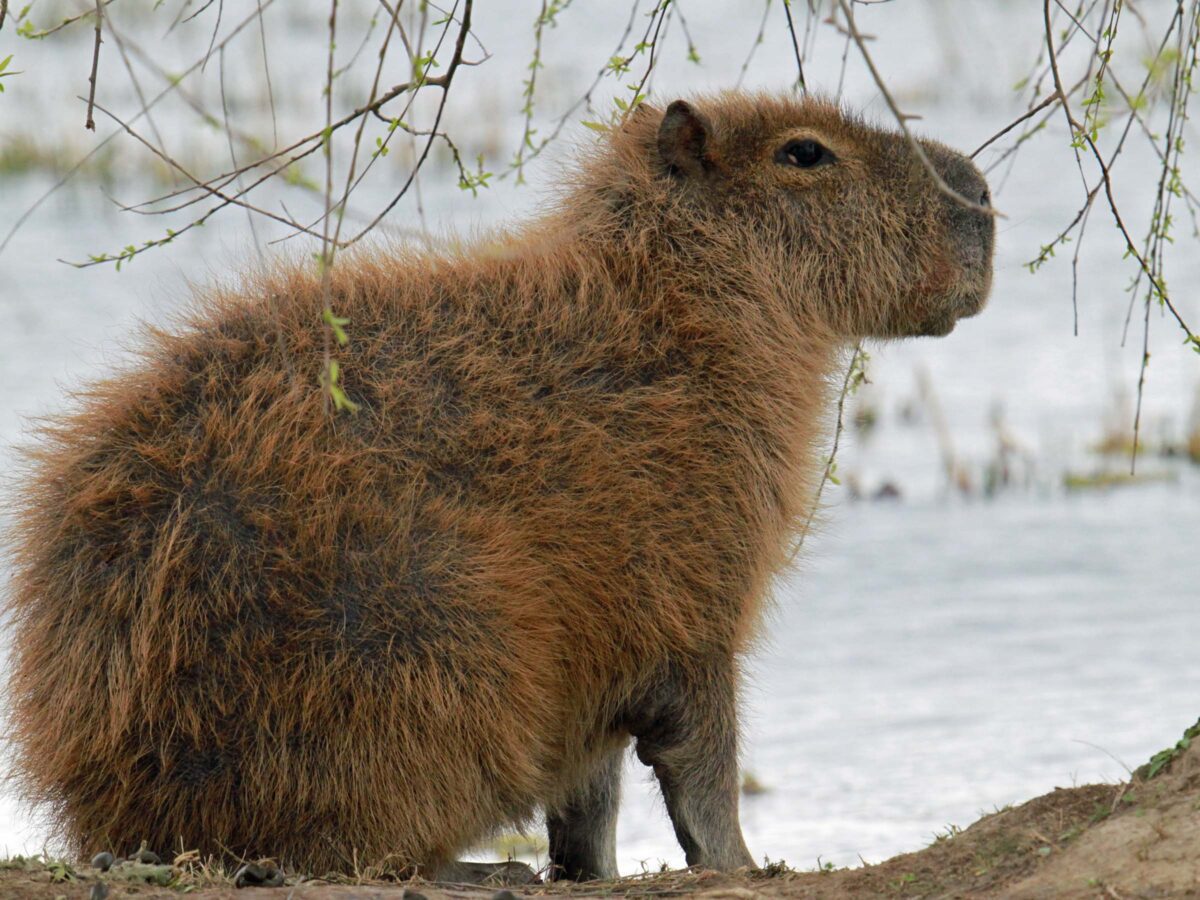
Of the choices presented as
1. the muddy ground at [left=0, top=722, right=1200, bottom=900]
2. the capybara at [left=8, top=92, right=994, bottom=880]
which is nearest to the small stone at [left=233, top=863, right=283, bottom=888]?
the muddy ground at [left=0, top=722, right=1200, bottom=900]

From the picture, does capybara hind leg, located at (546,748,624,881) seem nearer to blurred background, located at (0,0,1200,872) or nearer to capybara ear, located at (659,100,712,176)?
blurred background, located at (0,0,1200,872)

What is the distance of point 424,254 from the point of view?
14.3ft

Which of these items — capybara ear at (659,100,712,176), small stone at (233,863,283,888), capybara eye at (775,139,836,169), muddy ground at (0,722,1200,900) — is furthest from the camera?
capybara eye at (775,139,836,169)

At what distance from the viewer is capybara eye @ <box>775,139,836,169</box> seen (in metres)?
4.60

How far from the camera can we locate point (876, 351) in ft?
17.1

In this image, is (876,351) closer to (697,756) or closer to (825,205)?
(825,205)

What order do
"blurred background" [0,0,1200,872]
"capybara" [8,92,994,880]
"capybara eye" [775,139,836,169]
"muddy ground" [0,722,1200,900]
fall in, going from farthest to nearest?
"blurred background" [0,0,1200,872], "capybara eye" [775,139,836,169], "capybara" [8,92,994,880], "muddy ground" [0,722,1200,900]

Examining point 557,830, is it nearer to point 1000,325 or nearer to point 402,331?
point 402,331

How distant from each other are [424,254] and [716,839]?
1.76 meters

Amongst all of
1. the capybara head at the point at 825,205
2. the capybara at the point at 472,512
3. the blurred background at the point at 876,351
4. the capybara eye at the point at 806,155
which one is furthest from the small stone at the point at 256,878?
the capybara eye at the point at 806,155

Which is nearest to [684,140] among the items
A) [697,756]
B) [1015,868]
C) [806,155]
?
[806,155]

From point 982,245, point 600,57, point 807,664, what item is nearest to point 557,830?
point 982,245

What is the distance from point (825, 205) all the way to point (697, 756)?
162 cm

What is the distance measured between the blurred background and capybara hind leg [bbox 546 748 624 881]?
52 centimetres
